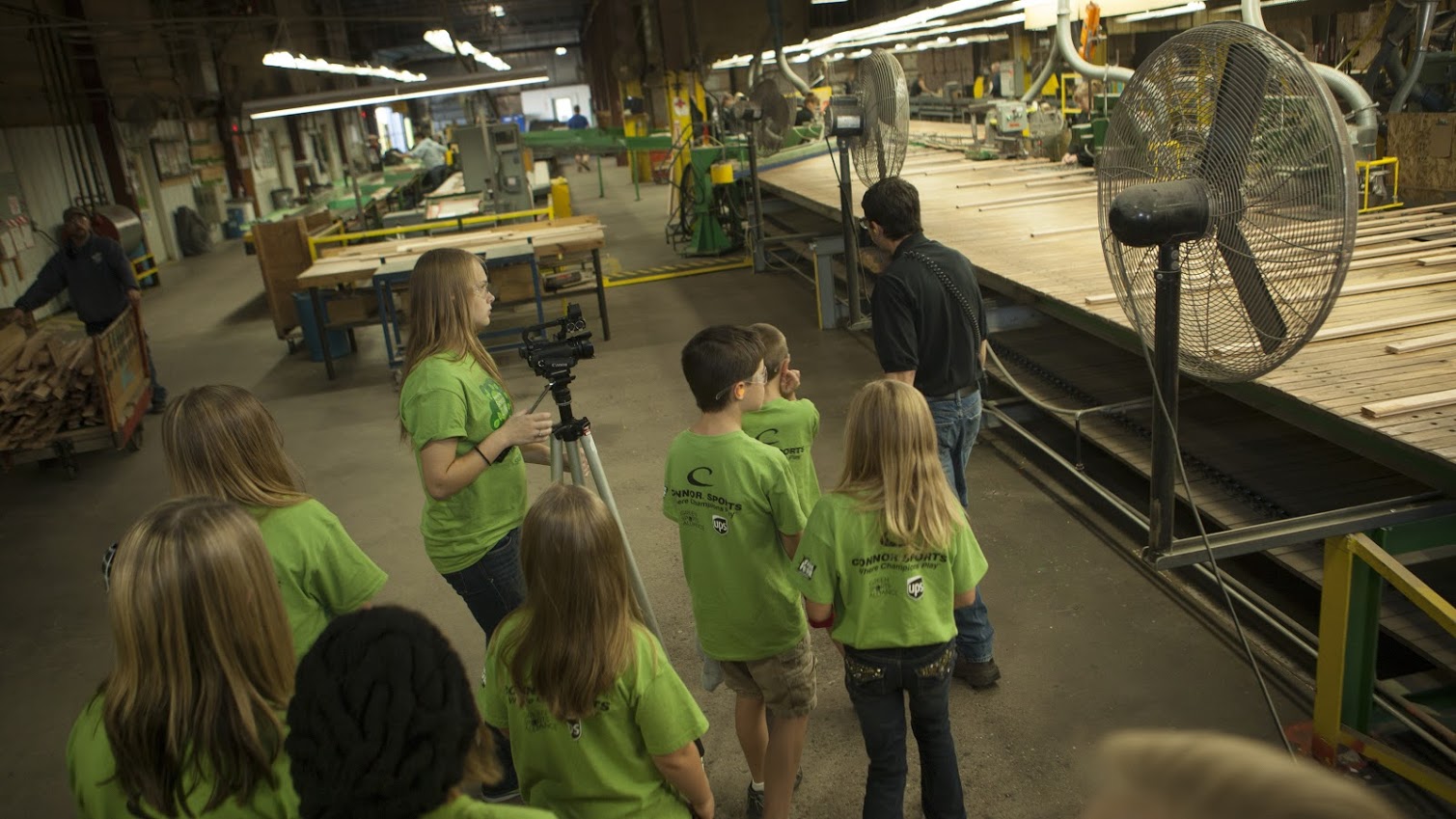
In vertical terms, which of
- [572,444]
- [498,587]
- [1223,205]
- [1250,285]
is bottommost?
[498,587]

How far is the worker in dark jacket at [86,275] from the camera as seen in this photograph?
7.07 m

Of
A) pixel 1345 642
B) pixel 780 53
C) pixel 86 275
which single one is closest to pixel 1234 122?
pixel 1345 642

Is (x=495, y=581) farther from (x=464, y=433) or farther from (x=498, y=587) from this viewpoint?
(x=464, y=433)

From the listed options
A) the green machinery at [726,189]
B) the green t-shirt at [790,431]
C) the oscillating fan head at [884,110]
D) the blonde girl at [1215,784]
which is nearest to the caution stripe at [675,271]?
the green machinery at [726,189]

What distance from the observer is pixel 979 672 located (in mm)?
3361

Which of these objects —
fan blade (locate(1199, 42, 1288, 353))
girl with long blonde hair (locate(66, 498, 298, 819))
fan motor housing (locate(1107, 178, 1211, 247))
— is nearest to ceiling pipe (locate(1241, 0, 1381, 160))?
fan blade (locate(1199, 42, 1288, 353))

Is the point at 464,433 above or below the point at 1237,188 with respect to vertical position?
below

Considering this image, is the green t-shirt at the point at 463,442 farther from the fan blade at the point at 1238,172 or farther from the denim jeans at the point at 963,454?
the fan blade at the point at 1238,172

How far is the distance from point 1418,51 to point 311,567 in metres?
5.58

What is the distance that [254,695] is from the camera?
156cm

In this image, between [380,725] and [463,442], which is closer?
[380,725]

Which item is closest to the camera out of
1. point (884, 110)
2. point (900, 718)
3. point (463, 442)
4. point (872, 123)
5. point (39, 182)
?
point (900, 718)

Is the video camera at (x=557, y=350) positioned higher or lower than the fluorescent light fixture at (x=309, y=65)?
lower

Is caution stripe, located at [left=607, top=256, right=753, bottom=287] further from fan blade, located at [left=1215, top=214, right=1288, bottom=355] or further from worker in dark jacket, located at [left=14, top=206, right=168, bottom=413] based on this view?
fan blade, located at [left=1215, top=214, right=1288, bottom=355]
